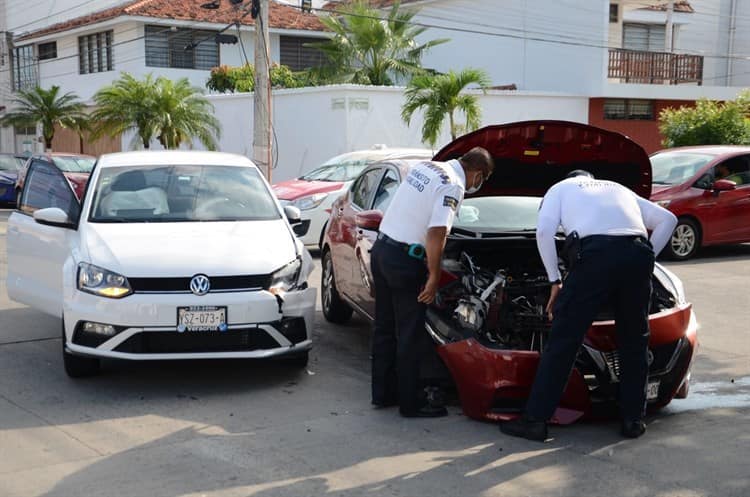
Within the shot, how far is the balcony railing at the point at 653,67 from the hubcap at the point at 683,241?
51.5 ft

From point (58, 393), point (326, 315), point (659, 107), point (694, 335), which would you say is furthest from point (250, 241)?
point (659, 107)

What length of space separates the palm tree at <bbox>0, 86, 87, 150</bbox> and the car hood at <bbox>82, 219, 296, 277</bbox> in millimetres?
29756

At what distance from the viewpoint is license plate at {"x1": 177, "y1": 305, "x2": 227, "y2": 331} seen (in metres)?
6.34

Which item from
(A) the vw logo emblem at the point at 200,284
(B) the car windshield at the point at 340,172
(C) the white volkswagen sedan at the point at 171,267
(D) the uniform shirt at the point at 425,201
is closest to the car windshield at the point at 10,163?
(B) the car windshield at the point at 340,172

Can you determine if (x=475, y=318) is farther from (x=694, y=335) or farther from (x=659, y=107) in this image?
(x=659, y=107)

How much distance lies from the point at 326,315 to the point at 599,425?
394cm

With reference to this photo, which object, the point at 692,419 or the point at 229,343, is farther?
the point at 229,343

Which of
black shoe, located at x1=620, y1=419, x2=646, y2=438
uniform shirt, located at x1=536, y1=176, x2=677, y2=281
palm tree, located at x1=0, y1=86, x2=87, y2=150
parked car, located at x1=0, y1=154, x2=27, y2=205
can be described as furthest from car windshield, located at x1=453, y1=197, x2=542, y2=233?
palm tree, located at x1=0, y1=86, x2=87, y2=150

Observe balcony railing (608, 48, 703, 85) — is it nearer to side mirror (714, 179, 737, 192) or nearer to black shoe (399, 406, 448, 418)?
side mirror (714, 179, 737, 192)

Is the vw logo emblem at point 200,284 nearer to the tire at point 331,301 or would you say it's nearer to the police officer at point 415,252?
the police officer at point 415,252

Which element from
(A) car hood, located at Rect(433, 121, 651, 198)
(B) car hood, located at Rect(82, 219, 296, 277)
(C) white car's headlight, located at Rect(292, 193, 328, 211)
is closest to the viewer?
(B) car hood, located at Rect(82, 219, 296, 277)

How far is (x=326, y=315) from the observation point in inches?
368

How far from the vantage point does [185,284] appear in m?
6.42

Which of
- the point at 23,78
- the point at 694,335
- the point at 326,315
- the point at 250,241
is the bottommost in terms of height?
the point at 326,315
